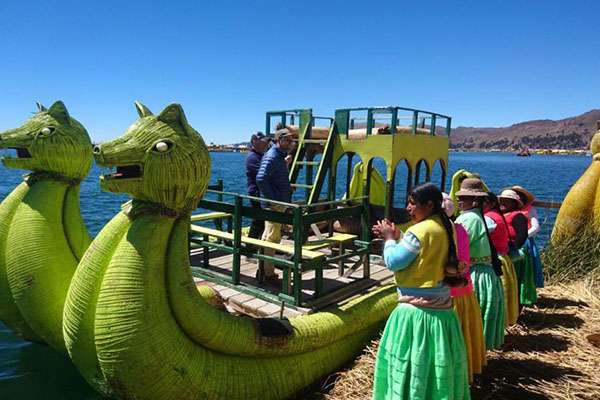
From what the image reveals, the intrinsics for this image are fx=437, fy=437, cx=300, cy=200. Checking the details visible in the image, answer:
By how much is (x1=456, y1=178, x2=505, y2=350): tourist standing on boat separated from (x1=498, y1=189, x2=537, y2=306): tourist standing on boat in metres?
0.97

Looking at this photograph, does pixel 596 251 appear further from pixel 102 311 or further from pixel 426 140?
pixel 102 311

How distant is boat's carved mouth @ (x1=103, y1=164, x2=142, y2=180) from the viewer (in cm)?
405

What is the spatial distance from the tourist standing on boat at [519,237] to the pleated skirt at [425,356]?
2677 millimetres

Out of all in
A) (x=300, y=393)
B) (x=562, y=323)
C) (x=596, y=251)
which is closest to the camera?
(x=300, y=393)

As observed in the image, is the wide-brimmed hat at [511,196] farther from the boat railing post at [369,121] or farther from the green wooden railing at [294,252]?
the boat railing post at [369,121]

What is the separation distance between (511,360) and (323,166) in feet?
14.4

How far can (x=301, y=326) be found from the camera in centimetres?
505

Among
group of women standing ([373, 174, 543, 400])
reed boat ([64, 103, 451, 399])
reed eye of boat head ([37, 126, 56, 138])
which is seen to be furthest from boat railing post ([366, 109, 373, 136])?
reed eye of boat head ([37, 126, 56, 138])

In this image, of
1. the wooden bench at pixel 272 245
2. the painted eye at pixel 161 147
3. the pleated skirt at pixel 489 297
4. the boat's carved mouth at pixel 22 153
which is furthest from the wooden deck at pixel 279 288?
the boat's carved mouth at pixel 22 153

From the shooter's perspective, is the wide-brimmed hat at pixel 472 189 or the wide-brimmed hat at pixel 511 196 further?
the wide-brimmed hat at pixel 511 196

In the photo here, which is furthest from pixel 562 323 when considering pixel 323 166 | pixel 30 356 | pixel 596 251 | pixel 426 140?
pixel 30 356

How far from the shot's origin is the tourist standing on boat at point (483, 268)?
14.9ft

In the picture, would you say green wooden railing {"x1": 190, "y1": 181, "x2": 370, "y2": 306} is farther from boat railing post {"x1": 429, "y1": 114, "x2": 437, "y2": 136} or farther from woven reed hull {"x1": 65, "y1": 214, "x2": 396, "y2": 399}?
boat railing post {"x1": 429, "y1": 114, "x2": 437, "y2": 136}

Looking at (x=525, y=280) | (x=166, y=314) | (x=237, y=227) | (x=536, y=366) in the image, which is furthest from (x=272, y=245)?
(x=525, y=280)
